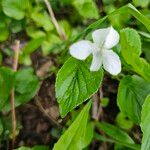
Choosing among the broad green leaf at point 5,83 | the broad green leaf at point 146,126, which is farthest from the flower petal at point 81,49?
the broad green leaf at point 5,83

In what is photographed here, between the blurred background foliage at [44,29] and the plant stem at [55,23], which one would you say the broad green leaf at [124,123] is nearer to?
the blurred background foliage at [44,29]

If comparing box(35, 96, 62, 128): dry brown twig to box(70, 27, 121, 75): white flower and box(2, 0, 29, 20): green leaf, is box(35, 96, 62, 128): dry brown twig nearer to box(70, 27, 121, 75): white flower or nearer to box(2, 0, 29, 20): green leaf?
box(2, 0, 29, 20): green leaf

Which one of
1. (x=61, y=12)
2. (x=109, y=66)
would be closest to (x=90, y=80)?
(x=109, y=66)

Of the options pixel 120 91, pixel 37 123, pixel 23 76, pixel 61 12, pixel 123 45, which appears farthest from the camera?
pixel 61 12

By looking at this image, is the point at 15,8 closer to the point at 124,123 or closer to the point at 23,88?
the point at 23,88

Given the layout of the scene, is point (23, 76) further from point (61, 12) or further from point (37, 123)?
point (61, 12)

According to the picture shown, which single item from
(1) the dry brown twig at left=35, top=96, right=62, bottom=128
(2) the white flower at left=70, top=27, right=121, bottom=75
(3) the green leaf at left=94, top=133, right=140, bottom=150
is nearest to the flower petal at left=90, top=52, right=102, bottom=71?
(2) the white flower at left=70, top=27, right=121, bottom=75
